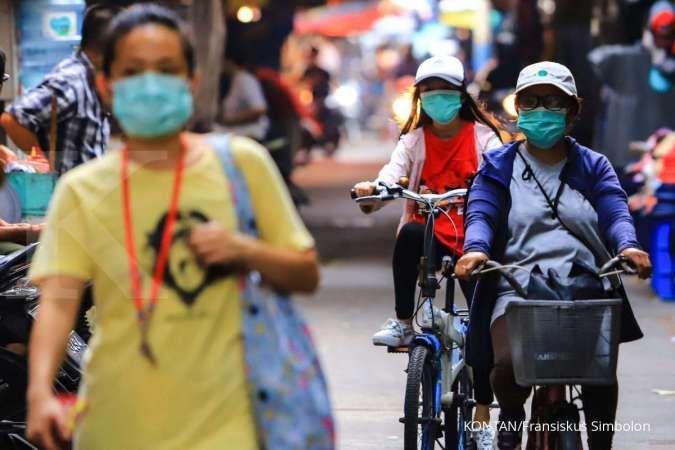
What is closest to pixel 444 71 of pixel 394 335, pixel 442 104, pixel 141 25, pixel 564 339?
pixel 442 104

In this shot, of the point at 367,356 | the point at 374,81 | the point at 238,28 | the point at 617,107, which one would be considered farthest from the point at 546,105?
the point at 374,81

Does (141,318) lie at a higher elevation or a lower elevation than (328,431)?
higher

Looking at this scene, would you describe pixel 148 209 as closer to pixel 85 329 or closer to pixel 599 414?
pixel 599 414

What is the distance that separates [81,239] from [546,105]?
255 cm

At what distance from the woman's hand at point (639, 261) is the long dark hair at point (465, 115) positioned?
1965 millimetres

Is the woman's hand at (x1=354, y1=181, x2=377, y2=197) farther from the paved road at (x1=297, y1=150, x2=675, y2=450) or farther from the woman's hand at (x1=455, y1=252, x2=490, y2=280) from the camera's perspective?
the paved road at (x1=297, y1=150, x2=675, y2=450)

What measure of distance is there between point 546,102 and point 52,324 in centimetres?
267

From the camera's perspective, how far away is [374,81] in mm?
63625

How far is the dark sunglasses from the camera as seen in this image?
5.78 metres

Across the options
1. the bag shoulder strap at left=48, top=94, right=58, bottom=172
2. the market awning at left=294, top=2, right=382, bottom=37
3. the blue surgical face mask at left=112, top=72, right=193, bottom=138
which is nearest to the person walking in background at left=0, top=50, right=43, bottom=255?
the bag shoulder strap at left=48, top=94, right=58, bottom=172

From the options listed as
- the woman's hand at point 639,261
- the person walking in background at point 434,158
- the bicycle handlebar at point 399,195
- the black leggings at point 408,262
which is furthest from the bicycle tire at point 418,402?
the woman's hand at point 639,261

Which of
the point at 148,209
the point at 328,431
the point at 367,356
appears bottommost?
the point at 367,356

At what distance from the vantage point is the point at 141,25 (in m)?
3.72

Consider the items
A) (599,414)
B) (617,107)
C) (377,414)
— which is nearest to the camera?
(599,414)
